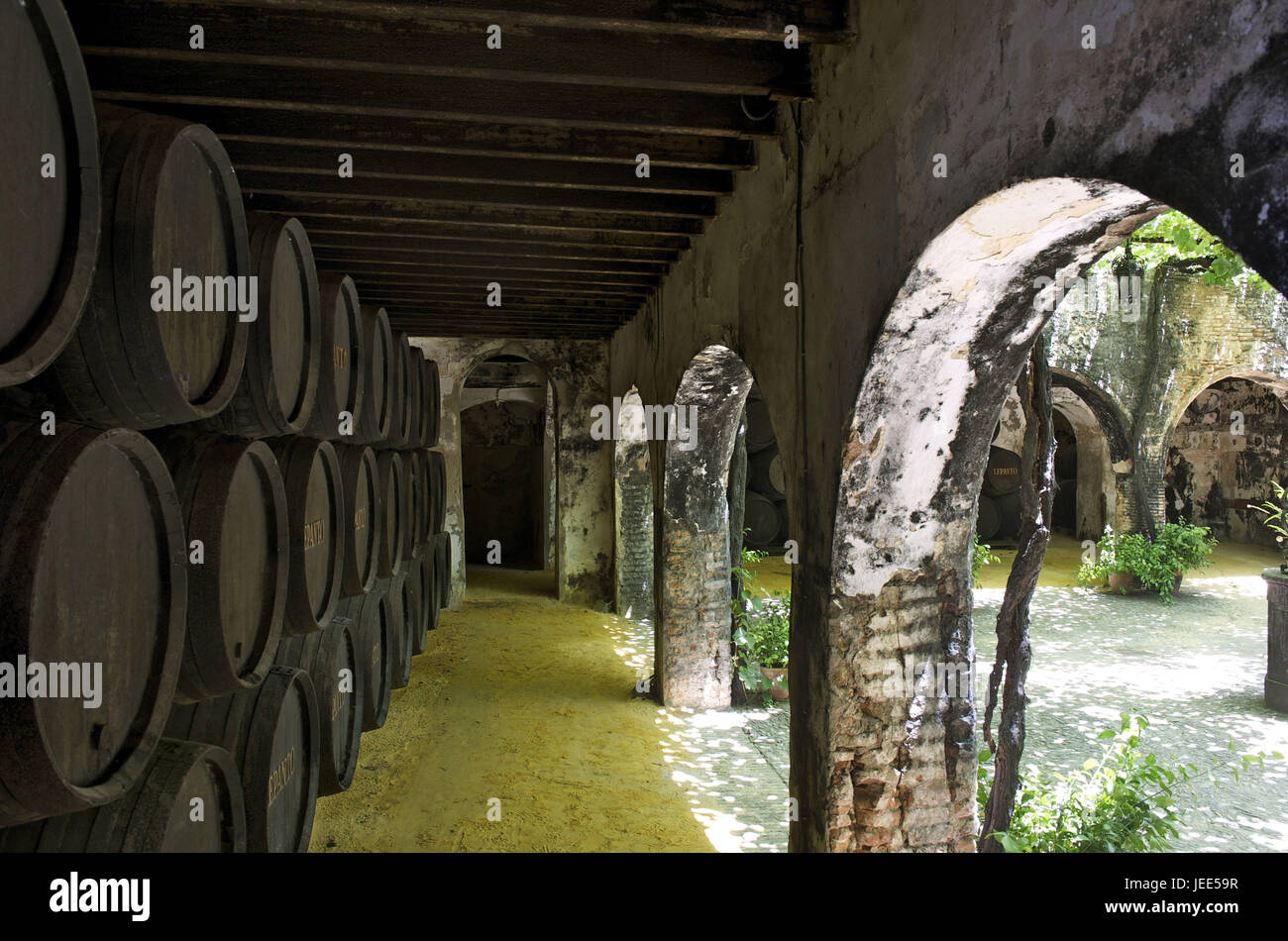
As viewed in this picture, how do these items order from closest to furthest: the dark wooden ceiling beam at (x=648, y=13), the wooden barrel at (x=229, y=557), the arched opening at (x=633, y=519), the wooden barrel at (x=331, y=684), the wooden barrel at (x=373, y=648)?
the wooden barrel at (x=229, y=557) < the dark wooden ceiling beam at (x=648, y=13) < the wooden barrel at (x=331, y=684) < the wooden barrel at (x=373, y=648) < the arched opening at (x=633, y=519)

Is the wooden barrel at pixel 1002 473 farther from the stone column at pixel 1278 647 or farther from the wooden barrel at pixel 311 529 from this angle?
the wooden barrel at pixel 311 529

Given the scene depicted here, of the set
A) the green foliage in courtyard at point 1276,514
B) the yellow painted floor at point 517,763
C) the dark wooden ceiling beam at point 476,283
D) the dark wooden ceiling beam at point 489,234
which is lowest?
the yellow painted floor at point 517,763

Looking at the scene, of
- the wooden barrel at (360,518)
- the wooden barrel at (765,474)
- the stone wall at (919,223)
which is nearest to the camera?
the stone wall at (919,223)

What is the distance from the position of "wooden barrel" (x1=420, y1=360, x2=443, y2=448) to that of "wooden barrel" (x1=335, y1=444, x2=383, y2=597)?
2195 millimetres

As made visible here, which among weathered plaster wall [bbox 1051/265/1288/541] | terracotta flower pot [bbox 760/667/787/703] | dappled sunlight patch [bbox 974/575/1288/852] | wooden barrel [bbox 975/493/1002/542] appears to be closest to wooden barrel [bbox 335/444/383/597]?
terracotta flower pot [bbox 760/667/787/703]

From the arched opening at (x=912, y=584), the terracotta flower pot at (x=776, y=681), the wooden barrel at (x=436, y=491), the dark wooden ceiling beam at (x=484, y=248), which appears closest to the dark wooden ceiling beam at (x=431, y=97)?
the arched opening at (x=912, y=584)

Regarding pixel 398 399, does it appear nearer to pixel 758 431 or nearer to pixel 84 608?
pixel 84 608

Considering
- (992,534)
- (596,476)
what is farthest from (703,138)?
(992,534)

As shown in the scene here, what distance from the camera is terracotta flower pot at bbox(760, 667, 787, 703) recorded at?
21.5 feet

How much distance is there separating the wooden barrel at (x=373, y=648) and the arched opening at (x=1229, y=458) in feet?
49.0

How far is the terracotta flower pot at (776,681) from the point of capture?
6539mm

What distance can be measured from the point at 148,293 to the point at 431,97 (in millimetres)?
1779

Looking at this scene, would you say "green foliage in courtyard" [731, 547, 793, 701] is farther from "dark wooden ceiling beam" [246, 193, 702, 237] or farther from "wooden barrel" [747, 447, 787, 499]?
"wooden barrel" [747, 447, 787, 499]

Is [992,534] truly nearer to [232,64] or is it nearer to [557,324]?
[557,324]
